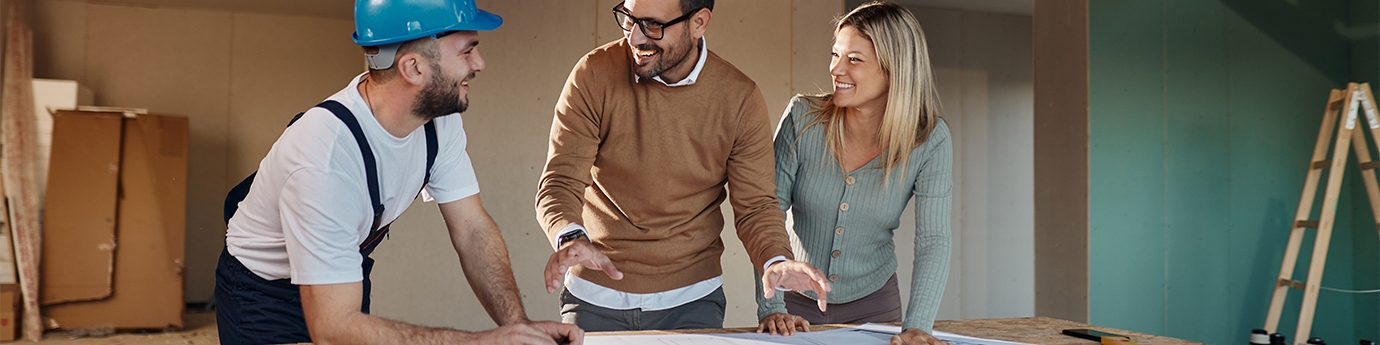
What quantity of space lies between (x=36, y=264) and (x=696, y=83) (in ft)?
13.6

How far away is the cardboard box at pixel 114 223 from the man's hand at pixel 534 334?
4478mm

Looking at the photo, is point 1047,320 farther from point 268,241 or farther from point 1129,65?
point 1129,65

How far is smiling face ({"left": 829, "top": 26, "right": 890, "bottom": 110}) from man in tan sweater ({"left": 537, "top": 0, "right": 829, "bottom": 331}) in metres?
0.19

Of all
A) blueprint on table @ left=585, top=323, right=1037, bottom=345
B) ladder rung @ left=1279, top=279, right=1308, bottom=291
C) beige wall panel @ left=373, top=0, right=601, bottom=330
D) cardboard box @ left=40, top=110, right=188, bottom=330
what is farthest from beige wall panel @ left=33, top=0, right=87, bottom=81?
ladder rung @ left=1279, top=279, right=1308, bottom=291

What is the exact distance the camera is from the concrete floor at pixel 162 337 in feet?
15.8

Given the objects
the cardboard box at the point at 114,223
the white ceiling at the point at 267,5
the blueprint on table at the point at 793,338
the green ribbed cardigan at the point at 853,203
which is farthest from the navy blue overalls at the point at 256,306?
the white ceiling at the point at 267,5

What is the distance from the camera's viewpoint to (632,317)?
2.10 meters

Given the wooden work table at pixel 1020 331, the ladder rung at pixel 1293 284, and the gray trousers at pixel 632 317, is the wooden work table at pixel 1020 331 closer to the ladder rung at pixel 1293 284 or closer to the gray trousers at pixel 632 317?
Answer: the gray trousers at pixel 632 317

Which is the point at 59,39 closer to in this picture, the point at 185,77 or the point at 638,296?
the point at 185,77

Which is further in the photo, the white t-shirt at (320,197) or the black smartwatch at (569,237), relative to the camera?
the black smartwatch at (569,237)

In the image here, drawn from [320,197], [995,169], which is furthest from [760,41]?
[320,197]

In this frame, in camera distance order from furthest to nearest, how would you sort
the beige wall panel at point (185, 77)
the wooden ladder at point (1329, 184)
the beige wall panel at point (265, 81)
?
the beige wall panel at point (265, 81) < the beige wall panel at point (185, 77) < the wooden ladder at point (1329, 184)

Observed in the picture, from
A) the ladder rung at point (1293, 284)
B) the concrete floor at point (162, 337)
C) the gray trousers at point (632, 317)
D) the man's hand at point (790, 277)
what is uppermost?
the man's hand at point (790, 277)

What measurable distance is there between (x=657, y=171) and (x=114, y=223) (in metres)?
4.25
